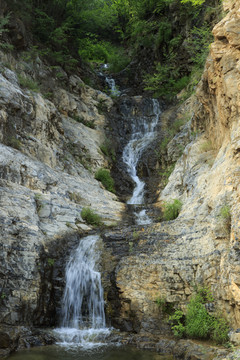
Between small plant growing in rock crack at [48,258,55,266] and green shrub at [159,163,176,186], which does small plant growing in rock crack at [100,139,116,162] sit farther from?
small plant growing in rock crack at [48,258,55,266]

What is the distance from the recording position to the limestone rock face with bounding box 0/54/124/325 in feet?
27.9

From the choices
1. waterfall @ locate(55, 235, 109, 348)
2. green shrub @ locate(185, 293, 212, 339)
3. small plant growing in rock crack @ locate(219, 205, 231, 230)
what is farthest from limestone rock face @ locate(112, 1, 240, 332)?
waterfall @ locate(55, 235, 109, 348)

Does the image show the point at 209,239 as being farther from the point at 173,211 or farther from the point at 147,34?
the point at 147,34

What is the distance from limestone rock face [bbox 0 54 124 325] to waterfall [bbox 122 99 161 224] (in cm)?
167

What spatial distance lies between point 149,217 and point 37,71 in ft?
36.3

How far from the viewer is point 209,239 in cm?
849

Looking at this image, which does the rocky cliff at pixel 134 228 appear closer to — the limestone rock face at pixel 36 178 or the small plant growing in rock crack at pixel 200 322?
the limestone rock face at pixel 36 178

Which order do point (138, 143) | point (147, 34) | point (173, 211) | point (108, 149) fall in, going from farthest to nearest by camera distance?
1. point (147, 34)
2. point (138, 143)
3. point (108, 149)
4. point (173, 211)

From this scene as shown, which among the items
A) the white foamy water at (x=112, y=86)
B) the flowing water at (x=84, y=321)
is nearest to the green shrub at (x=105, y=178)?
the flowing water at (x=84, y=321)

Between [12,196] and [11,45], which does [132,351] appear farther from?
[11,45]

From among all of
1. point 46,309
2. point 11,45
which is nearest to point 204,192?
point 46,309

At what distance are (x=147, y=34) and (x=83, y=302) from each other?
23302mm

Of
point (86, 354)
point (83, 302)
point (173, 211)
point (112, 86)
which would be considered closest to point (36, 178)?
point (83, 302)

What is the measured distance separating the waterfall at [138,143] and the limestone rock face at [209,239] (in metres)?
4.83
